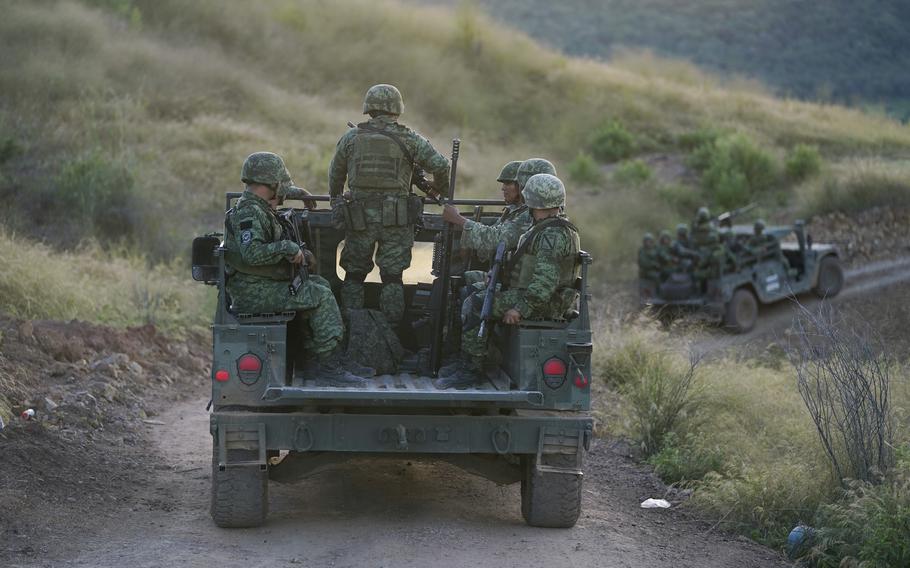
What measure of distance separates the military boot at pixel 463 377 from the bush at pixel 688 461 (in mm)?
2079

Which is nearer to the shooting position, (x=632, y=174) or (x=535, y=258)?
(x=535, y=258)

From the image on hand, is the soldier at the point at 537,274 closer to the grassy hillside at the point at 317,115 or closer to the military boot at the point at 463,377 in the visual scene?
the military boot at the point at 463,377

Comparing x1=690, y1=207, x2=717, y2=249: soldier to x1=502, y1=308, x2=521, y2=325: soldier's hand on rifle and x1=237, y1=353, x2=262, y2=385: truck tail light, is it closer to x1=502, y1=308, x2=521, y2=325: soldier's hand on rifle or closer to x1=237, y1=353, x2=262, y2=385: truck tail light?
x1=502, y1=308, x2=521, y2=325: soldier's hand on rifle

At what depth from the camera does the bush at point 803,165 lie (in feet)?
90.4

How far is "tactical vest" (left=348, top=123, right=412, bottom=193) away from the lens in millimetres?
→ 8172

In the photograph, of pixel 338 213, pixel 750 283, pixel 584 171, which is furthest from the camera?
pixel 584 171

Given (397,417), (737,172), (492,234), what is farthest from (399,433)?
(737,172)

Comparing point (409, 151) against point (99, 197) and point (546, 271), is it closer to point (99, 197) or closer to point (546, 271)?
point (546, 271)

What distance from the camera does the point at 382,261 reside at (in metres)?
8.23

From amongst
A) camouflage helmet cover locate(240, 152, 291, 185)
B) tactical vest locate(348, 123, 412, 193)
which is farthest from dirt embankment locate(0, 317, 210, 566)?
tactical vest locate(348, 123, 412, 193)

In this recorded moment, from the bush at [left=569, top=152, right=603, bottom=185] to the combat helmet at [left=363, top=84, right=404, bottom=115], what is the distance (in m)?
20.2

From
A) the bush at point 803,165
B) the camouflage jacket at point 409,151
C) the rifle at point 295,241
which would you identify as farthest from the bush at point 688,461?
the bush at point 803,165

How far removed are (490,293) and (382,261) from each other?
115 cm

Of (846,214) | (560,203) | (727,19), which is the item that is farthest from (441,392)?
(727,19)
